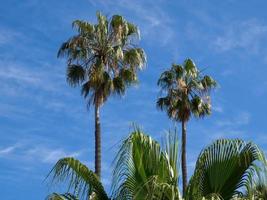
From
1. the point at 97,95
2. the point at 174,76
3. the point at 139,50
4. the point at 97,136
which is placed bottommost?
the point at 97,136

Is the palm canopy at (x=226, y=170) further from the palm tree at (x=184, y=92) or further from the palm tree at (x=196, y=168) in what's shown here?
the palm tree at (x=184, y=92)

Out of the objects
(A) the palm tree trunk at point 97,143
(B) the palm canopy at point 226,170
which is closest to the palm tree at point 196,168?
(B) the palm canopy at point 226,170

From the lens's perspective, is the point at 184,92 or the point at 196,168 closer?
the point at 196,168

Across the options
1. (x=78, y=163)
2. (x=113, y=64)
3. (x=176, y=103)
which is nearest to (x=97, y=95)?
(x=113, y=64)

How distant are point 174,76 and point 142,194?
30.5m

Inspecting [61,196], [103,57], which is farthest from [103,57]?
[61,196]

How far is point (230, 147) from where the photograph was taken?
30.8ft

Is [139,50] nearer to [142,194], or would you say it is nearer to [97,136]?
[97,136]

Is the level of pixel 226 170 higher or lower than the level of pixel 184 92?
lower

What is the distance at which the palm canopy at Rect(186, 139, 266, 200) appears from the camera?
9305 mm

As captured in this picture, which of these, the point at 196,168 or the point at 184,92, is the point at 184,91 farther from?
the point at 196,168

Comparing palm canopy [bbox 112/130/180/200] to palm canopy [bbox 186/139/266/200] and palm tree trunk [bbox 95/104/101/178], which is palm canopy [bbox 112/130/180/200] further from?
palm tree trunk [bbox 95/104/101/178]

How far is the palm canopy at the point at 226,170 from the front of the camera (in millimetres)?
9305

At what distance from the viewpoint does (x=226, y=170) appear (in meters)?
9.34
